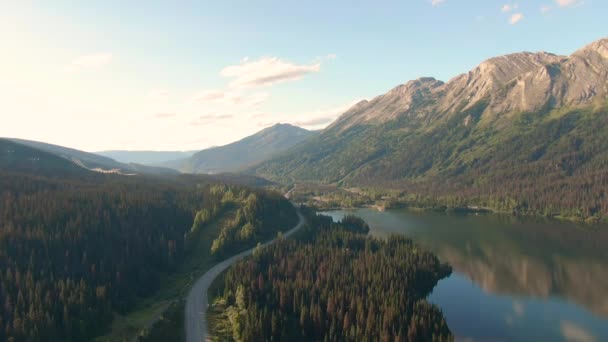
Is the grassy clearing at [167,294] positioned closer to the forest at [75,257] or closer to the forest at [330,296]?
the forest at [75,257]

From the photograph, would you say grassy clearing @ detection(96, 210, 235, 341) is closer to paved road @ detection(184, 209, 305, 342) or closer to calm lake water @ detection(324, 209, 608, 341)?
paved road @ detection(184, 209, 305, 342)

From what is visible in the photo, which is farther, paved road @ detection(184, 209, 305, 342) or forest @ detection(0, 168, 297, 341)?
forest @ detection(0, 168, 297, 341)

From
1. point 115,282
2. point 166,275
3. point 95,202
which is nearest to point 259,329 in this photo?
point 115,282

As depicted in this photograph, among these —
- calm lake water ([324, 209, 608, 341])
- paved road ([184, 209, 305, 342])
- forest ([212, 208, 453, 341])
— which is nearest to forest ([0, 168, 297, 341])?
paved road ([184, 209, 305, 342])

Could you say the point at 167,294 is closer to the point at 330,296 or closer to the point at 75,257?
the point at 75,257

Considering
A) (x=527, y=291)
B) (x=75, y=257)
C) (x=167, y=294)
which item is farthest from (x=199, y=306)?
(x=527, y=291)

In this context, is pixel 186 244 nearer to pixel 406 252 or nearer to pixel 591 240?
pixel 406 252
